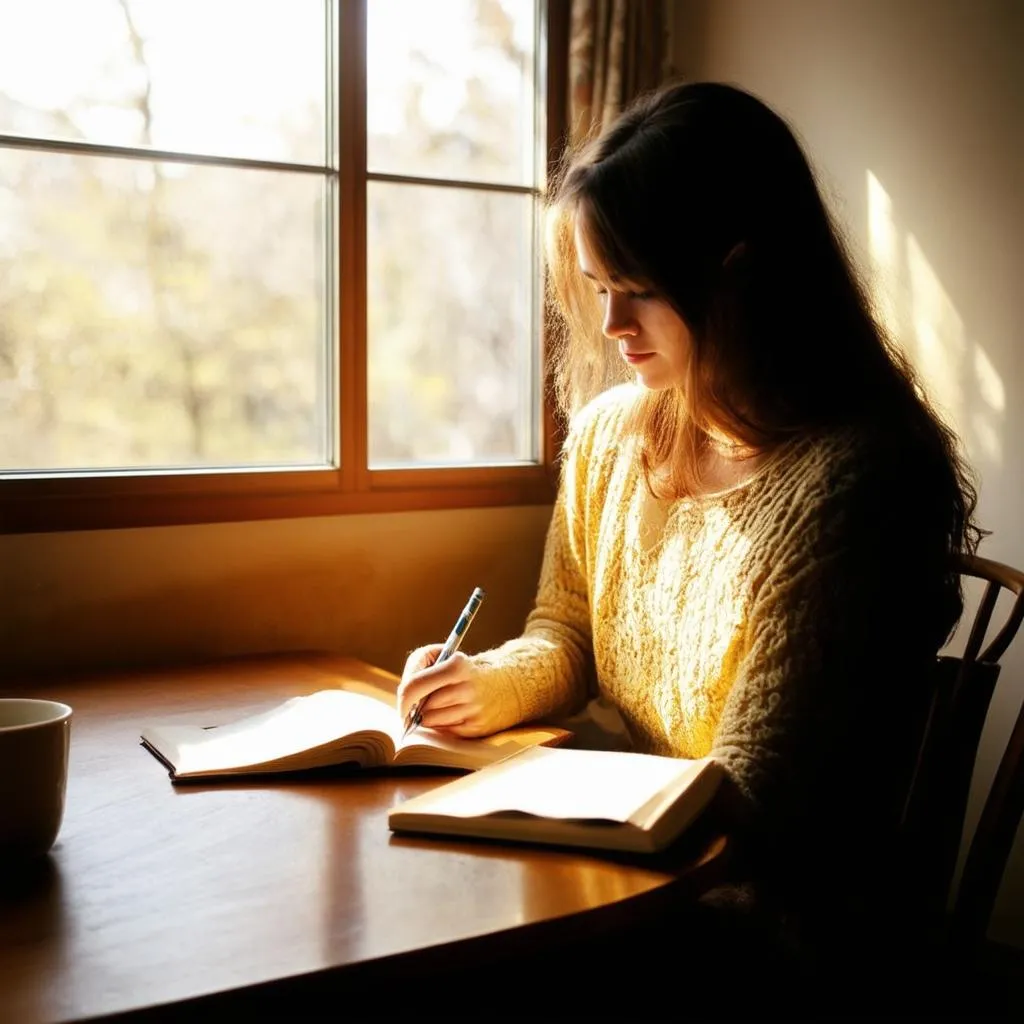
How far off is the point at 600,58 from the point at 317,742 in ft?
5.02

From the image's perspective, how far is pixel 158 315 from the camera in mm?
1941

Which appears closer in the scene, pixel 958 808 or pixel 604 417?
pixel 958 808

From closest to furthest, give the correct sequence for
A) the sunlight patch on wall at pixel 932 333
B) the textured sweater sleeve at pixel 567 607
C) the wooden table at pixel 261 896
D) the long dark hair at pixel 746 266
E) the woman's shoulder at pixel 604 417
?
the wooden table at pixel 261 896 → the long dark hair at pixel 746 266 → the textured sweater sleeve at pixel 567 607 → the woman's shoulder at pixel 604 417 → the sunlight patch on wall at pixel 932 333

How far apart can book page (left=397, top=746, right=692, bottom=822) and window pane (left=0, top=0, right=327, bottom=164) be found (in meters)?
→ 1.24

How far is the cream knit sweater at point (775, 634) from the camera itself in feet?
3.99

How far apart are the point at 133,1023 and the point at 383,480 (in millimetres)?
1419

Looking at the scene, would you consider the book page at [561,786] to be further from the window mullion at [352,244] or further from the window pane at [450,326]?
the window pane at [450,326]

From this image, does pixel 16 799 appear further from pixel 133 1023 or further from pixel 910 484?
pixel 910 484

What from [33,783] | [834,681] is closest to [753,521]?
[834,681]

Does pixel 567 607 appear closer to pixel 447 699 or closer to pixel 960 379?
pixel 447 699

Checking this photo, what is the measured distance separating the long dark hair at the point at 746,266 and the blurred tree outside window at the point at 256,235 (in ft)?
2.38

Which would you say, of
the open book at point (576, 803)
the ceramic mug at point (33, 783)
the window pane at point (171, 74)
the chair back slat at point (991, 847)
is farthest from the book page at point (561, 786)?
the window pane at point (171, 74)

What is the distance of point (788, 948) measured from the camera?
1266 mm

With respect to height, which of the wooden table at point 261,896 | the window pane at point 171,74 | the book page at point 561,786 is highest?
the window pane at point 171,74
